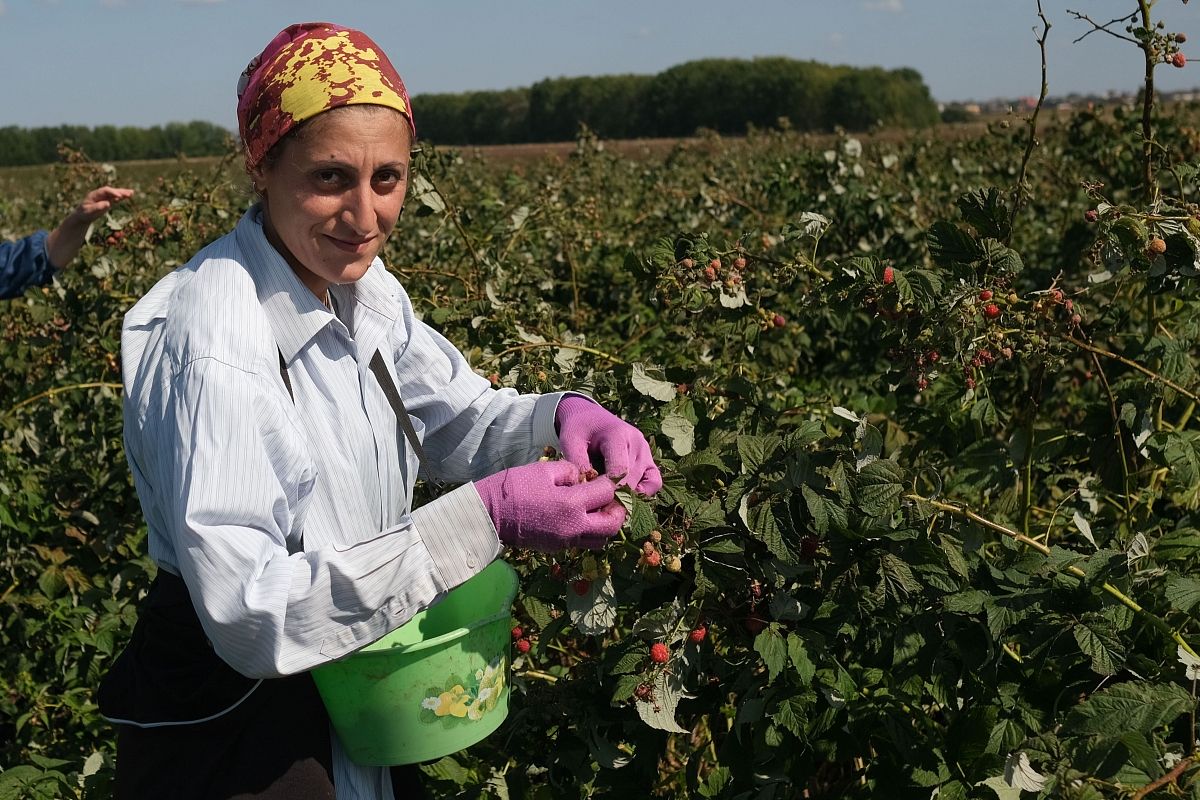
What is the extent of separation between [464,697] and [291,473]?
443 millimetres

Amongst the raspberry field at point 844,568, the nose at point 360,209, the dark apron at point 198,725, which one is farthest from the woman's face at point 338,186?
the dark apron at point 198,725

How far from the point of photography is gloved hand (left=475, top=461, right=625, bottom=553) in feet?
4.65

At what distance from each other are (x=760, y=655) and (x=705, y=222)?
4835mm

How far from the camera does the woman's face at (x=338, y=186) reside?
57.8 inches

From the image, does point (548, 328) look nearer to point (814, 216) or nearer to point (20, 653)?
point (814, 216)

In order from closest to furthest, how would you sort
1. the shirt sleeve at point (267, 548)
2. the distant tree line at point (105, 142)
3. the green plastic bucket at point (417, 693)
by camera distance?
the shirt sleeve at point (267, 548) → the green plastic bucket at point (417, 693) → the distant tree line at point (105, 142)

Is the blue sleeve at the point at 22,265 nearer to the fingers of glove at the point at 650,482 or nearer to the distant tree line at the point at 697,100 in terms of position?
the fingers of glove at the point at 650,482

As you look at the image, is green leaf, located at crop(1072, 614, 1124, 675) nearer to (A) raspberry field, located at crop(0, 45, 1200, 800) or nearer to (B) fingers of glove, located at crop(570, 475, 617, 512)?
(A) raspberry field, located at crop(0, 45, 1200, 800)

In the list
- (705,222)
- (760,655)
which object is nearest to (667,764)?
(760,655)

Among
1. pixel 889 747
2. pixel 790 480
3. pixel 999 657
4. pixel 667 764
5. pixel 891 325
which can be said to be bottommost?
pixel 667 764

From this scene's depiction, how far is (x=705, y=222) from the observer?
6.26 m

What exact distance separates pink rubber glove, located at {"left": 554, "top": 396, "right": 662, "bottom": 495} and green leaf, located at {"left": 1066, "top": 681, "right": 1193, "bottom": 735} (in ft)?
2.12

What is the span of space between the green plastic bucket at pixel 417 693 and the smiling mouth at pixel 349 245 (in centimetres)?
52

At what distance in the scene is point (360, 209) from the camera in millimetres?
1506
